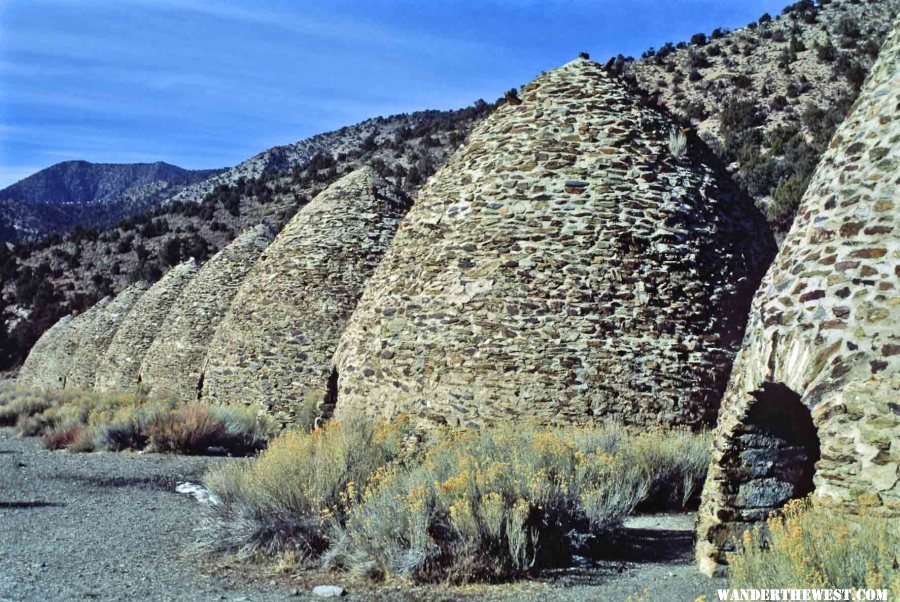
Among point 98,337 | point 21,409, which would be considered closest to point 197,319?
point 21,409

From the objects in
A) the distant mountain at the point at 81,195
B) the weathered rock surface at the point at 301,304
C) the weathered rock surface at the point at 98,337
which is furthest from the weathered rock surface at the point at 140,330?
the distant mountain at the point at 81,195

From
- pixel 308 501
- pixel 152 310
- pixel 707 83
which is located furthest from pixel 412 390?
pixel 707 83

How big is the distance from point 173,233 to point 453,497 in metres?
51.5

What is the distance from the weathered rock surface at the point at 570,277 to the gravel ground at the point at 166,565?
1.72 m

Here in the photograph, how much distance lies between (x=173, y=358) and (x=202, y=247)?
2927 centimetres

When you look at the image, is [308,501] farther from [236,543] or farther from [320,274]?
[320,274]

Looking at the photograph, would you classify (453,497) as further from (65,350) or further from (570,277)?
(65,350)

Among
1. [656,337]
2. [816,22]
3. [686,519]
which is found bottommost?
[686,519]

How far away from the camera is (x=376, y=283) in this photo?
35.1ft

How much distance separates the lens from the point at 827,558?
4035 millimetres

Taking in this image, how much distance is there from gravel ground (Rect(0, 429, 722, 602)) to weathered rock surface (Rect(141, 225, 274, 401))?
383 inches

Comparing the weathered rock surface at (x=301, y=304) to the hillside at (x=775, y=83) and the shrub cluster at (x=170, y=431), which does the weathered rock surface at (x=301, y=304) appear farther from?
the hillside at (x=775, y=83)

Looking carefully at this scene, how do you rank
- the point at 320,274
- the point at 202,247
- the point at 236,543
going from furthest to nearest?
1. the point at 202,247
2. the point at 320,274
3. the point at 236,543

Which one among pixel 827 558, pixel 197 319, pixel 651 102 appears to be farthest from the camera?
pixel 197 319
